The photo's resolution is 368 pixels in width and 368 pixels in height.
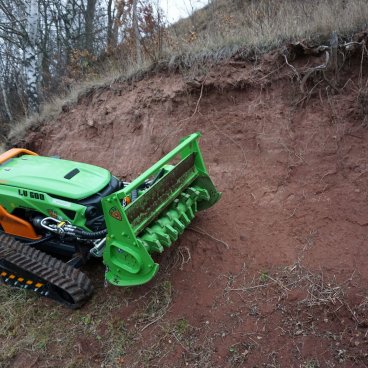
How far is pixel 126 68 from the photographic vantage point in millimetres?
6531

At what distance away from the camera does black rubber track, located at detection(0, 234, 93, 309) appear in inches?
138

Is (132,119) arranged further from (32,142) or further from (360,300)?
(360,300)

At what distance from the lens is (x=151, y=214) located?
3461mm

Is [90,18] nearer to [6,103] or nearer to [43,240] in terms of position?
[6,103]

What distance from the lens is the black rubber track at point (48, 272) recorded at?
3504 mm

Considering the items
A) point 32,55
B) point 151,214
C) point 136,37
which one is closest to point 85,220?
point 151,214

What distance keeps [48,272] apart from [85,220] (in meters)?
0.53

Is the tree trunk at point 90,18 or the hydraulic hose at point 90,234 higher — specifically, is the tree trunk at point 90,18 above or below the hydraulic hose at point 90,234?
above

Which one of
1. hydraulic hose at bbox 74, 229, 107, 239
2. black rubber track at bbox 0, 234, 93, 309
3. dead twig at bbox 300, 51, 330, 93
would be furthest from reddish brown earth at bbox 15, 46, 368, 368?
hydraulic hose at bbox 74, 229, 107, 239

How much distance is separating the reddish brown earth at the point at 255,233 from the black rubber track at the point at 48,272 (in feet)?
0.70

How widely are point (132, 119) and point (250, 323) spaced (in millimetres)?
3657

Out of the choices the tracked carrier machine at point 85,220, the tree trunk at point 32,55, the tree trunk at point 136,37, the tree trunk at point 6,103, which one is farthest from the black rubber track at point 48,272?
the tree trunk at point 6,103

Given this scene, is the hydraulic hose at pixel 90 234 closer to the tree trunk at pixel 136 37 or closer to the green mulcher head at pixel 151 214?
the green mulcher head at pixel 151 214

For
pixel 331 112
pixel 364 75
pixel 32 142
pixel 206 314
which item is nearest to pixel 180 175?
pixel 206 314
